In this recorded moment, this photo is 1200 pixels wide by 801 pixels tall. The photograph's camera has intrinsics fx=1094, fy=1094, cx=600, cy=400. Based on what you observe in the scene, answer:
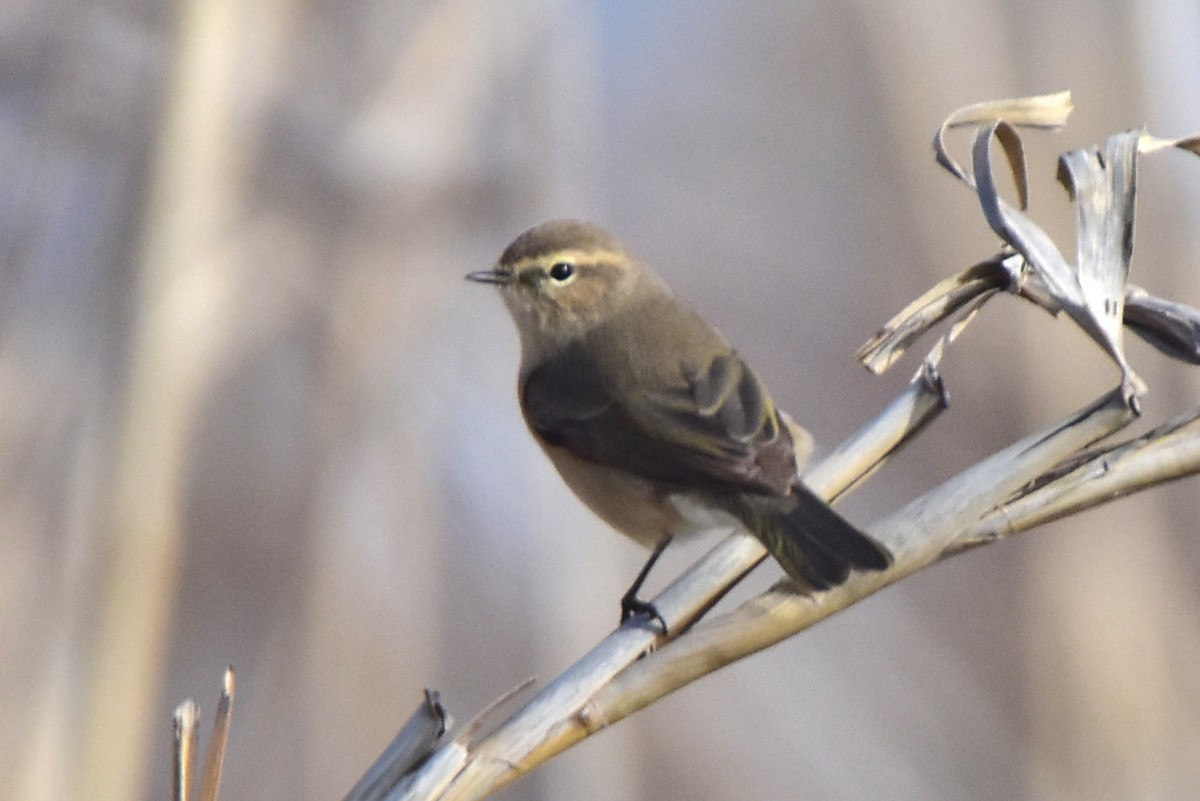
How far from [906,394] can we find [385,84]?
89cm

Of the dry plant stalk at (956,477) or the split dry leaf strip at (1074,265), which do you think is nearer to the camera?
the dry plant stalk at (956,477)

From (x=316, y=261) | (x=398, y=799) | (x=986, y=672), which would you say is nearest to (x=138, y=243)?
(x=316, y=261)

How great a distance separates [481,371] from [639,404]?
0.41 metres

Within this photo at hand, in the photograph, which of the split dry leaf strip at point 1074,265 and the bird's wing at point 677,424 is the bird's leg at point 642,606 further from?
the split dry leaf strip at point 1074,265

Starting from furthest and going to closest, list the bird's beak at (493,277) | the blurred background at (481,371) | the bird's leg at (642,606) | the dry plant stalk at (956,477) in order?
the blurred background at (481,371) < the bird's beak at (493,277) < the bird's leg at (642,606) < the dry plant stalk at (956,477)

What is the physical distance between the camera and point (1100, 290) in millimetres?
673

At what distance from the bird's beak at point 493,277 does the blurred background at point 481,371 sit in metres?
0.23

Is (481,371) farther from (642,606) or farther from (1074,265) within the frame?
(1074,265)

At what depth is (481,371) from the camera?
140cm

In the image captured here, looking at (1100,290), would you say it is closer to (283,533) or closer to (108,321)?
(283,533)

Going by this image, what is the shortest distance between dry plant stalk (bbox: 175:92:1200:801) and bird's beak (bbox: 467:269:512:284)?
46 cm

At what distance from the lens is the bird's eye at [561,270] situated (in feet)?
3.75

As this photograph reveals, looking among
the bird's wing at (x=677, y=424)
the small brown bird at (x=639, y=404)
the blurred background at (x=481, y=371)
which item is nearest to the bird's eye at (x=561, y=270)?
the small brown bird at (x=639, y=404)

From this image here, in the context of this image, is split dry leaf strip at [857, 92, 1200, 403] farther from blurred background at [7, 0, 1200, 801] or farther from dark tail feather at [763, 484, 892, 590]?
blurred background at [7, 0, 1200, 801]
